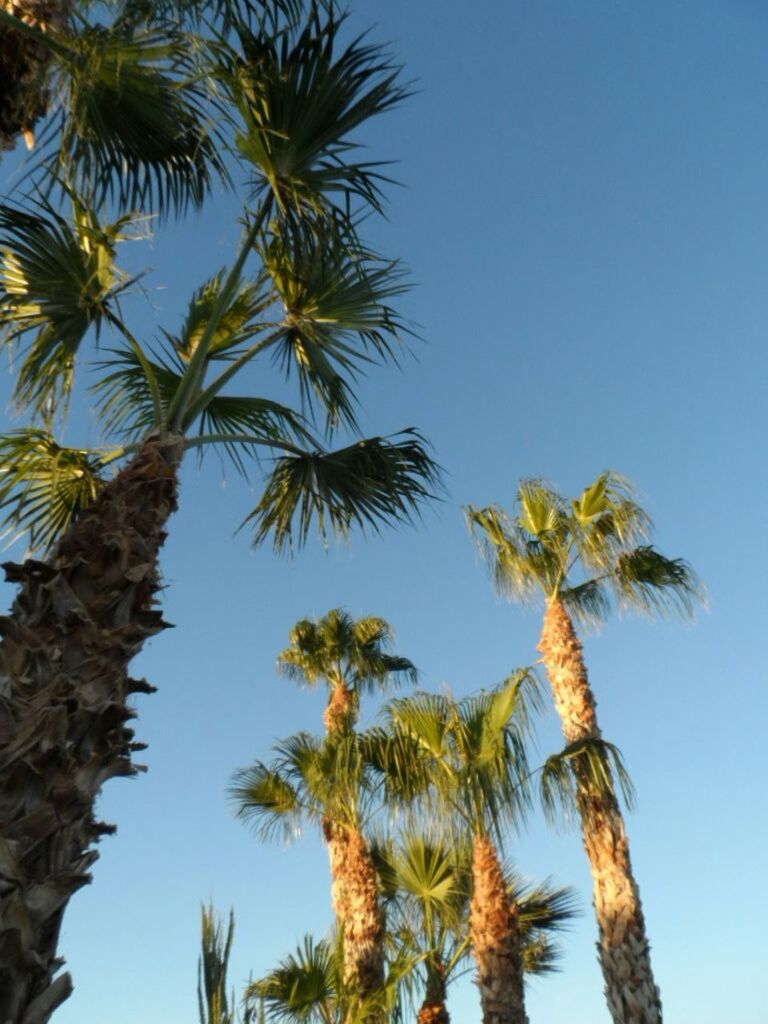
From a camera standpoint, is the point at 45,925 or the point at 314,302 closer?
the point at 45,925

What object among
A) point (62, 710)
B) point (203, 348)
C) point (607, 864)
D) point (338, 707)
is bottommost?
point (62, 710)

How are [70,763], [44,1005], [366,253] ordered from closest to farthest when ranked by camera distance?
[44,1005] → [70,763] → [366,253]

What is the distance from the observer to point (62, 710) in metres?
3.06

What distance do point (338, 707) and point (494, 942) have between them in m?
6.66

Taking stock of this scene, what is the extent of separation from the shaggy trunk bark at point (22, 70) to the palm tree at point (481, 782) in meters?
7.42

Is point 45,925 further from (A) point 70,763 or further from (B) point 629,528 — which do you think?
(B) point 629,528

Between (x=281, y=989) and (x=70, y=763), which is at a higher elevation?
(x=281, y=989)

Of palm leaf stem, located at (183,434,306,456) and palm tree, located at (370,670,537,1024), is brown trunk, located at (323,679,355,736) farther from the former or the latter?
palm leaf stem, located at (183,434,306,456)

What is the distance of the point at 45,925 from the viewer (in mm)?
2713

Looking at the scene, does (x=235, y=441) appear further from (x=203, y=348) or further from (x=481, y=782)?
(x=481, y=782)

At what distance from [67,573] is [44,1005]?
5.21 ft

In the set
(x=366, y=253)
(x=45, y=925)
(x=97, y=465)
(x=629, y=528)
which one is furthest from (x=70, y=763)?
(x=629, y=528)

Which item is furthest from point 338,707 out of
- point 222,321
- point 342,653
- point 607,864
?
point 222,321

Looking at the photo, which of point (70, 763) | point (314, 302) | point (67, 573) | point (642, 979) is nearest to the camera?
point (70, 763)
